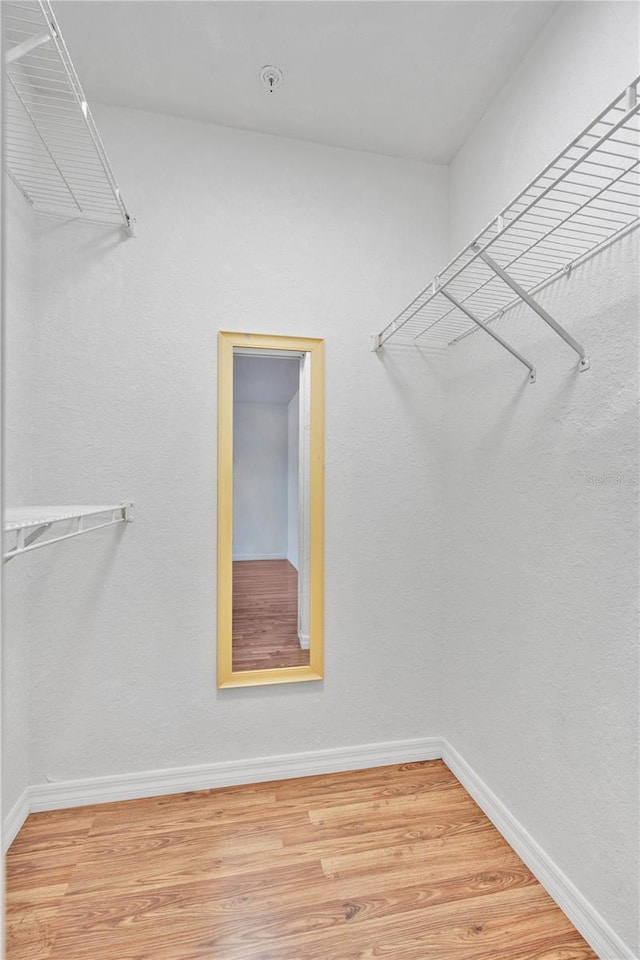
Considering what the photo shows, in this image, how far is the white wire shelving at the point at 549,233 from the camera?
985 mm

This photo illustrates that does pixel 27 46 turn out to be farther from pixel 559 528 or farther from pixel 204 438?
pixel 559 528

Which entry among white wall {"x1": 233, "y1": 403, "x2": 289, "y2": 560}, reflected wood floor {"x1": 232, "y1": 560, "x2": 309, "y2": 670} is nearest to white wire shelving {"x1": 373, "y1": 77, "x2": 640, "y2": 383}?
white wall {"x1": 233, "y1": 403, "x2": 289, "y2": 560}

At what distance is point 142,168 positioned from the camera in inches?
67.4

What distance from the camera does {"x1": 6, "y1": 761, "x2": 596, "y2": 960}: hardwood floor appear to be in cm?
118

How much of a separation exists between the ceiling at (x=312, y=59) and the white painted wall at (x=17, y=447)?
0.54m

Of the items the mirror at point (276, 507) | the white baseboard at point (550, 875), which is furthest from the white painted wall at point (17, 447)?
the white baseboard at point (550, 875)

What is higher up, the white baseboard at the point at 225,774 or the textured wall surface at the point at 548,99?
the textured wall surface at the point at 548,99

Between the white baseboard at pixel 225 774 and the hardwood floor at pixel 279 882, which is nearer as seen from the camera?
the hardwood floor at pixel 279 882

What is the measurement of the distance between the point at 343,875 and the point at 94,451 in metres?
1.52

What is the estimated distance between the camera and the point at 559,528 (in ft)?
4.37

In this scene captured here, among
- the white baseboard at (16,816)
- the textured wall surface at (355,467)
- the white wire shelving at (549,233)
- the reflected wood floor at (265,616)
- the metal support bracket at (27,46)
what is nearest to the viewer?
the metal support bracket at (27,46)

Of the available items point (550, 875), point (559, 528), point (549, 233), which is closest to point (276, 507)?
point (559, 528)

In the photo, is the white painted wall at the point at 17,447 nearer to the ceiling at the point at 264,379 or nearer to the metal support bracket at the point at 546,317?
the ceiling at the point at 264,379

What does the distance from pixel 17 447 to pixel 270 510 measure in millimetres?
859
